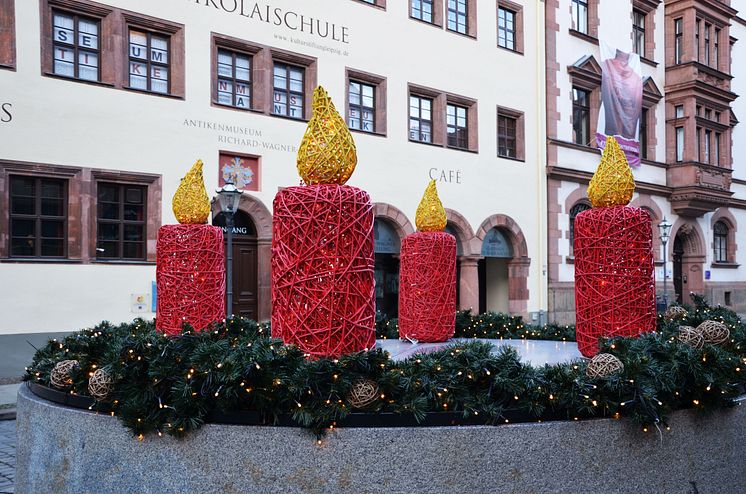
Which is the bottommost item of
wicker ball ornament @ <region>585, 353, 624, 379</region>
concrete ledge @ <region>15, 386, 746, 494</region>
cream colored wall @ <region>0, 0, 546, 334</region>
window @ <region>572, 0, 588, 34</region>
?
concrete ledge @ <region>15, 386, 746, 494</region>

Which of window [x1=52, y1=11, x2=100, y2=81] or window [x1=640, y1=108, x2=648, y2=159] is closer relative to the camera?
window [x1=52, y1=11, x2=100, y2=81]

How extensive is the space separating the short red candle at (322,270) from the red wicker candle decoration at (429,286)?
3957 millimetres

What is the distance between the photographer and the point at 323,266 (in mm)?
5215

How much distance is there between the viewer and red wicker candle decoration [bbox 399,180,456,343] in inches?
365

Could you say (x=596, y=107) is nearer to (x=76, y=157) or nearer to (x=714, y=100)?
(x=714, y=100)

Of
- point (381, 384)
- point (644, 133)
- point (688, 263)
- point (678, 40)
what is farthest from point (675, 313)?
point (678, 40)

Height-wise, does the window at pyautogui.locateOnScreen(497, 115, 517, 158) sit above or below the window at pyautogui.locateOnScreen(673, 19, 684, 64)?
below

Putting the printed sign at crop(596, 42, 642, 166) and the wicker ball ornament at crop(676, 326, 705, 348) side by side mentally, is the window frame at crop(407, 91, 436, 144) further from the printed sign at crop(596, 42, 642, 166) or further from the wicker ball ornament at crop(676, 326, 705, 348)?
the wicker ball ornament at crop(676, 326, 705, 348)

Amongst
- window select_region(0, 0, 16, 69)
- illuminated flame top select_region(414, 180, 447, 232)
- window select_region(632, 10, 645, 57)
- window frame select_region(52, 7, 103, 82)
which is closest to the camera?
illuminated flame top select_region(414, 180, 447, 232)

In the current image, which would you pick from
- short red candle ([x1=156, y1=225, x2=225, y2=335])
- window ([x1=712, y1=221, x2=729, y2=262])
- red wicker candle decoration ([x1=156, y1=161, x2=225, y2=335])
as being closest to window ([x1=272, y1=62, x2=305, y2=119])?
red wicker candle decoration ([x1=156, y1=161, x2=225, y2=335])

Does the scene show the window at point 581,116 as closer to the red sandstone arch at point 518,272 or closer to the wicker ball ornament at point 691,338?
the red sandstone arch at point 518,272

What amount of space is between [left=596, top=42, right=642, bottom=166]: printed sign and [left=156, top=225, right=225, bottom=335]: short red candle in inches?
704

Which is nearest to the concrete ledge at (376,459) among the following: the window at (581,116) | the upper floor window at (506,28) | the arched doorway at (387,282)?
the arched doorway at (387,282)

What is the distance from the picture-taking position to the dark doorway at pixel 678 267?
28.5 metres
